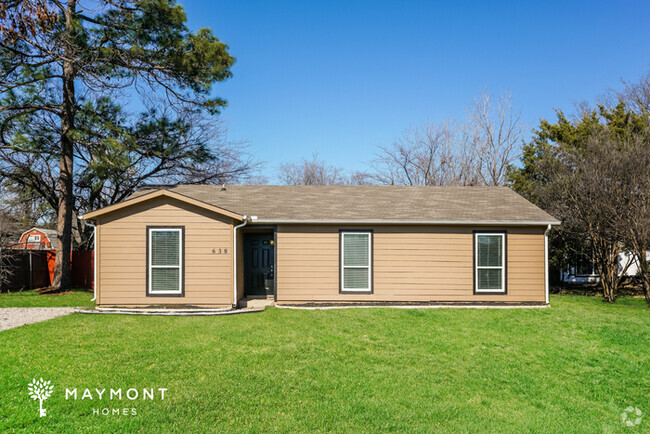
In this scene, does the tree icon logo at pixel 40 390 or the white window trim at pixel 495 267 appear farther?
the white window trim at pixel 495 267

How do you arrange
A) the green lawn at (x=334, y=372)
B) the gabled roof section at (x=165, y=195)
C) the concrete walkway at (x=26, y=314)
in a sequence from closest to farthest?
the green lawn at (x=334, y=372), the concrete walkway at (x=26, y=314), the gabled roof section at (x=165, y=195)

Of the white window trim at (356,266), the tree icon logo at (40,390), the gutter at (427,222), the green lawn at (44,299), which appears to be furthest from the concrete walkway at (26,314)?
the white window trim at (356,266)

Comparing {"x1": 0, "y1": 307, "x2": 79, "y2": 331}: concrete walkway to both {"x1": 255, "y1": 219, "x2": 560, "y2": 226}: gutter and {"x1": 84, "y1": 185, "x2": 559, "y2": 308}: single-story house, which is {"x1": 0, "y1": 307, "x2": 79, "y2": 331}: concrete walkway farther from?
{"x1": 255, "y1": 219, "x2": 560, "y2": 226}: gutter

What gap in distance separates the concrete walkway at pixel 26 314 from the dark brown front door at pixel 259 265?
14.7ft

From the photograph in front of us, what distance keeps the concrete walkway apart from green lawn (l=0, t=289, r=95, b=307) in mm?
685

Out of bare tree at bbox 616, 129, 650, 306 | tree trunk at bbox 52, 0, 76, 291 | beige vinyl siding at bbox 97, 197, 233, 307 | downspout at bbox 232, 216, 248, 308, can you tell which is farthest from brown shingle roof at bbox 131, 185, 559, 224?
tree trunk at bbox 52, 0, 76, 291

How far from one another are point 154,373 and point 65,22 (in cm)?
1358

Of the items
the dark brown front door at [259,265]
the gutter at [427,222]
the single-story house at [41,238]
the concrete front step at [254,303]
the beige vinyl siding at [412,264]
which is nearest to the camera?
the concrete front step at [254,303]

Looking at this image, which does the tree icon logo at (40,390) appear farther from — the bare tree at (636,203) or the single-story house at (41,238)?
the single-story house at (41,238)

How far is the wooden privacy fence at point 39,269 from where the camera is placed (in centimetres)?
1525

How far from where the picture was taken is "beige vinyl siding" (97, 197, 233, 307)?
1110cm

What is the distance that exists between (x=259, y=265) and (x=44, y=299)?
6.53m

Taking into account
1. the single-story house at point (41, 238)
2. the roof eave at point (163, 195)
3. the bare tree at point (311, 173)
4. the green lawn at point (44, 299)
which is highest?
the bare tree at point (311, 173)

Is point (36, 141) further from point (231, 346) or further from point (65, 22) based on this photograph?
point (231, 346)
